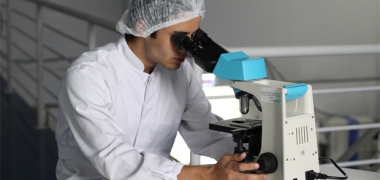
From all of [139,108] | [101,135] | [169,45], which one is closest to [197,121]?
[139,108]

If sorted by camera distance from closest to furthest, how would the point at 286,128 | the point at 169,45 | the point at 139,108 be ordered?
the point at 286,128, the point at 169,45, the point at 139,108

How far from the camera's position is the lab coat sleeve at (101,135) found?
1.31m

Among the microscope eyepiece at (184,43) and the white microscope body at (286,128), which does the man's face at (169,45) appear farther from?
the white microscope body at (286,128)

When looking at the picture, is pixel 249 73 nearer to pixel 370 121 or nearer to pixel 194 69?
pixel 194 69

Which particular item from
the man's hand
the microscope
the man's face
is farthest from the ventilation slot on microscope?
the man's face

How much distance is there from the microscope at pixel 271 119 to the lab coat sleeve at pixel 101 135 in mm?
203

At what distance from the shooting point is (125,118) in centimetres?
157

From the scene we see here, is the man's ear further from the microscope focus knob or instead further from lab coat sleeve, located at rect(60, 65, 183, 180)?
the microscope focus knob

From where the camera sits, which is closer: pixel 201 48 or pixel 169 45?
pixel 201 48

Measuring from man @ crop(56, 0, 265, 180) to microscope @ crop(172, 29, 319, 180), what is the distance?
6cm

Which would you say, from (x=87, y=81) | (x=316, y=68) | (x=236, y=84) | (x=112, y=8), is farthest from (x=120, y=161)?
(x=112, y=8)

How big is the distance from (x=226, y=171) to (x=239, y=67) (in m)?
0.27

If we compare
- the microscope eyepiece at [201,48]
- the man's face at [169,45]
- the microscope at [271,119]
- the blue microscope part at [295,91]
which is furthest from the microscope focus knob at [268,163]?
the man's face at [169,45]

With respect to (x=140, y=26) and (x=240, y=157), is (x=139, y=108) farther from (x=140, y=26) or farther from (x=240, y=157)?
(x=240, y=157)
